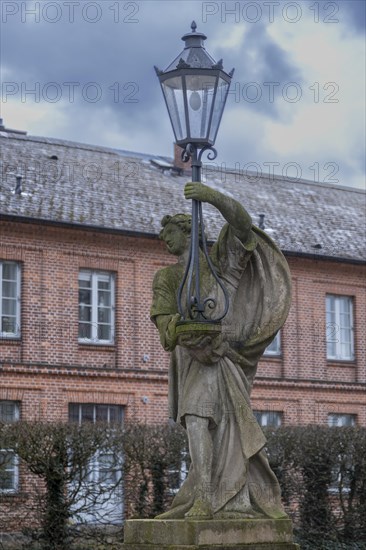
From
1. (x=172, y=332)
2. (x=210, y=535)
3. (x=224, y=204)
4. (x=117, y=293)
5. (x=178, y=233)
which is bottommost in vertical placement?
(x=210, y=535)

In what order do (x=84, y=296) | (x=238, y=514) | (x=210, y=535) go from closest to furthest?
(x=210, y=535) → (x=238, y=514) → (x=84, y=296)

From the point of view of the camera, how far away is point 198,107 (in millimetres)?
9211

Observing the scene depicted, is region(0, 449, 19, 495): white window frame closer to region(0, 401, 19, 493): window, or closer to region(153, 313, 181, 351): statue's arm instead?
region(0, 401, 19, 493): window

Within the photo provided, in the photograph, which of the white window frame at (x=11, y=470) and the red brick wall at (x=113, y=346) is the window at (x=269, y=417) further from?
the white window frame at (x=11, y=470)

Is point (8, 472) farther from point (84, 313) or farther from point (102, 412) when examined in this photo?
point (84, 313)

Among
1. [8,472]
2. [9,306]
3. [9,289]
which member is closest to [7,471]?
[8,472]

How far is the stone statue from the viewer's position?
8.88 m

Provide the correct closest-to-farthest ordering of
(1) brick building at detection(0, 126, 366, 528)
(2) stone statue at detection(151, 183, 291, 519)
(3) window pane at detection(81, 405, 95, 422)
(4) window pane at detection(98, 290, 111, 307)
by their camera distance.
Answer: (2) stone statue at detection(151, 183, 291, 519) → (1) brick building at detection(0, 126, 366, 528) → (3) window pane at detection(81, 405, 95, 422) → (4) window pane at detection(98, 290, 111, 307)

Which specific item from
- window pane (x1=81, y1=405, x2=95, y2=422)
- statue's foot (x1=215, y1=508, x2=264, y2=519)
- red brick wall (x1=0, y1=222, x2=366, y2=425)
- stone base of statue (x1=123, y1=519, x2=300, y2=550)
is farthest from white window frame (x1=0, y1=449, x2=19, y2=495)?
statue's foot (x1=215, y1=508, x2=264, y2=519)

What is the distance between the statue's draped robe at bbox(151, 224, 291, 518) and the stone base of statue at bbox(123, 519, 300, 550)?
16cm

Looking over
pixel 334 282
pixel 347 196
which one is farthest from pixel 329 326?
pixel 347 196

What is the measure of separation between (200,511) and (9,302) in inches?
869

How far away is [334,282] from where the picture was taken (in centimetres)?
3631

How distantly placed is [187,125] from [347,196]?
3261 cm
